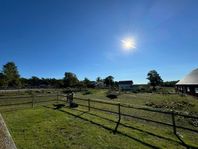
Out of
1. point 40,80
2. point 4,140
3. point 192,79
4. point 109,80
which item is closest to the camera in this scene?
point 4,140

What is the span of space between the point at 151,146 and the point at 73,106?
10024 millimetres

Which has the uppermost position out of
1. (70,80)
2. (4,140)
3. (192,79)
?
(70,80)

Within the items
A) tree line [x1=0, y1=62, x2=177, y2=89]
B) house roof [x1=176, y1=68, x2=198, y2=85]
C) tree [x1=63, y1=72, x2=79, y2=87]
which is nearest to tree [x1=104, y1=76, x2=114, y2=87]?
tree line [x1=0, y1=62, x2=177, y2=89]

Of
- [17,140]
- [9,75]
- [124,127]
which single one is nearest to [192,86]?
[124,127]

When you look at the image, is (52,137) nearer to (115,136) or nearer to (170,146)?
(115,136)

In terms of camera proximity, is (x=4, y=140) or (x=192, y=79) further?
(x=192, y=79)

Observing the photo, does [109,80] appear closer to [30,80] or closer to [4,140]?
[30,80]

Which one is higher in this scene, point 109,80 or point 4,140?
point 109,80

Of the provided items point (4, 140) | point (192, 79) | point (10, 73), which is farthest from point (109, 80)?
point (4, 140)

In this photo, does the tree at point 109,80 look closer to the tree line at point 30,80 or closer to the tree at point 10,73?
the tree line at point 30,80

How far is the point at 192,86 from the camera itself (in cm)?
3262

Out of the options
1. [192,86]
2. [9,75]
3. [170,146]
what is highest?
[9,75]

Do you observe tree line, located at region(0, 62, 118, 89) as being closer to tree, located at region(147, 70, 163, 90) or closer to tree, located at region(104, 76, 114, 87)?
tree, located at region(104, 76, 114, 87)

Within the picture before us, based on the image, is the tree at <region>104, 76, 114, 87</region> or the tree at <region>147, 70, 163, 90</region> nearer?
the tree at <region>147, 70, 163, 90</region>
